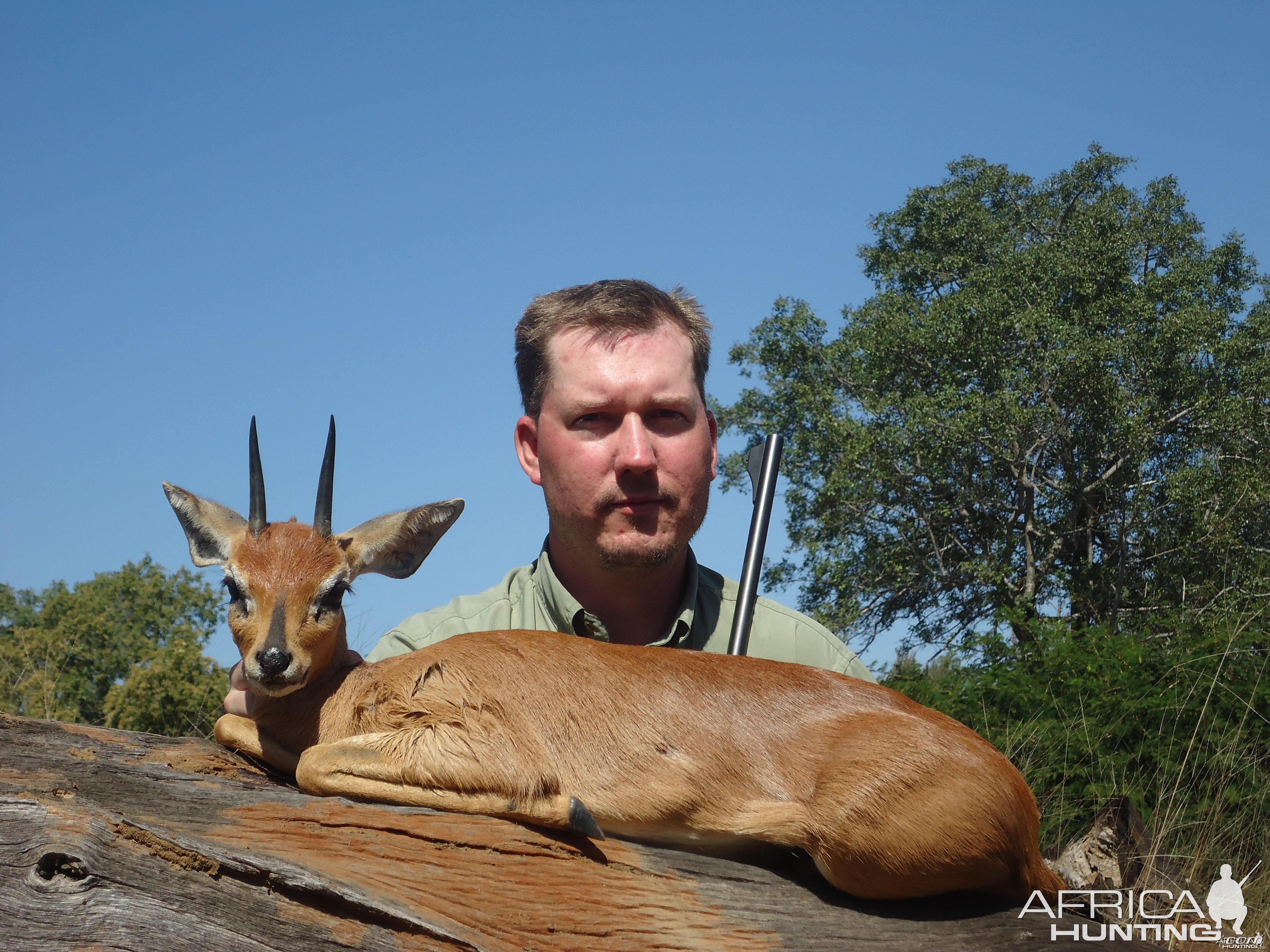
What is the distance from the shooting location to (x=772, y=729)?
4.39 meters

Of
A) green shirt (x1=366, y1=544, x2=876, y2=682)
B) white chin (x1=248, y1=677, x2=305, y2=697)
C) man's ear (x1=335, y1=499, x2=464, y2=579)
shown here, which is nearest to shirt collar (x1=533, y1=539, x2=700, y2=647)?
green shirt (x1=366, y1=544, x2=876, y2=682)

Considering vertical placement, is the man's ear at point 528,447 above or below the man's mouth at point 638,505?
above

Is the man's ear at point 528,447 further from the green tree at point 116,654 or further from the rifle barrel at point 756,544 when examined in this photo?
the green tree at point 116,654

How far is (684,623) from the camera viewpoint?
20.5ft

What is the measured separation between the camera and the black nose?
13.7ft

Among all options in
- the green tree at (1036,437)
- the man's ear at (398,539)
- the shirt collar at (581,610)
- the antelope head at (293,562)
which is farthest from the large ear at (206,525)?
the green tree at (1036,437)

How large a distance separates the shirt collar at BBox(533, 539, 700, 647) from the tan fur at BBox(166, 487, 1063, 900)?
4.80 ft

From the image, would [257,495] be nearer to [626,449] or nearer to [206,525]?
[206,525]

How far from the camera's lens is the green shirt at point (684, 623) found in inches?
253

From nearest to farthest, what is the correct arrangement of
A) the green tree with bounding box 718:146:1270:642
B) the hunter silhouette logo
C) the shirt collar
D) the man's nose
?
the man's nose
the shirt collar
the hunter silhouette logo
the green tree with bounding box 718:146:1270:642

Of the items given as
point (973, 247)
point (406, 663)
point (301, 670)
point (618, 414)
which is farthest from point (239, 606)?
point (973, 247)

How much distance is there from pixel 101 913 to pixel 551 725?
1.68 m

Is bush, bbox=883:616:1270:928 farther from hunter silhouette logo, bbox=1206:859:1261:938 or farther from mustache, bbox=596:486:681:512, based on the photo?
mustache, bbox=596:486:681:512

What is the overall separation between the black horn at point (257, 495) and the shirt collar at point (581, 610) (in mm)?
2027
